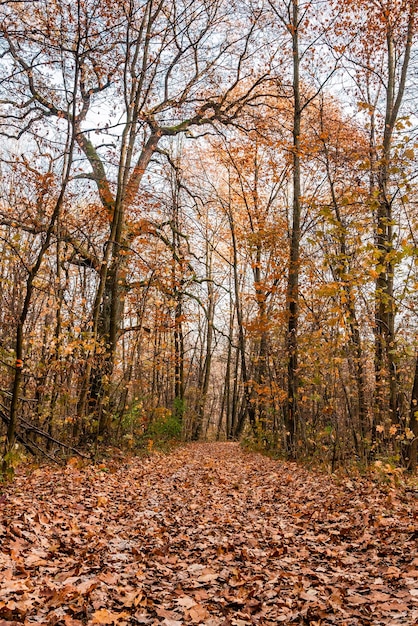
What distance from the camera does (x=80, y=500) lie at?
637 centimetres

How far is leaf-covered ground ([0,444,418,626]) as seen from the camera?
326cm

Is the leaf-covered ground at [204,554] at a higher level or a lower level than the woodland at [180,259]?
lower

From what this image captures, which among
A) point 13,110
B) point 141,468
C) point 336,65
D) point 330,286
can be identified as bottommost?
point 141,468

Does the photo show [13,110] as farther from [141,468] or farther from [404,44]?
[404,44]

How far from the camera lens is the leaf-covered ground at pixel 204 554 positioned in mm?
3262

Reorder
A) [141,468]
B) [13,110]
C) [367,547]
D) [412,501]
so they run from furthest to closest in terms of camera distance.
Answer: [13,110], [141,468], [412,501], [367,547]


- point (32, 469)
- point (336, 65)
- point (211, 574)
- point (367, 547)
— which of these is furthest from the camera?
point (336, 65)

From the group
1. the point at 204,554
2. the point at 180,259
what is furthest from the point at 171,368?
the point at 204,554

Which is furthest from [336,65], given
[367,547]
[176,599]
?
[176,599]

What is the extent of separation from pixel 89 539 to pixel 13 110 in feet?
34.0

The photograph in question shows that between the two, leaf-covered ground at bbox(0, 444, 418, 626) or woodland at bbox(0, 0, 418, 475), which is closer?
leaf-covered ground at bbox(0, 444, 418, 626)

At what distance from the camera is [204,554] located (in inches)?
185

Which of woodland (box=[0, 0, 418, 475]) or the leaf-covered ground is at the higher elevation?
woodland (box=[0, 0, 418, 475])

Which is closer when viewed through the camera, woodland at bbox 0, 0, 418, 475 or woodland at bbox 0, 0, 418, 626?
woodland at bbox 0, 0, 418, 626
